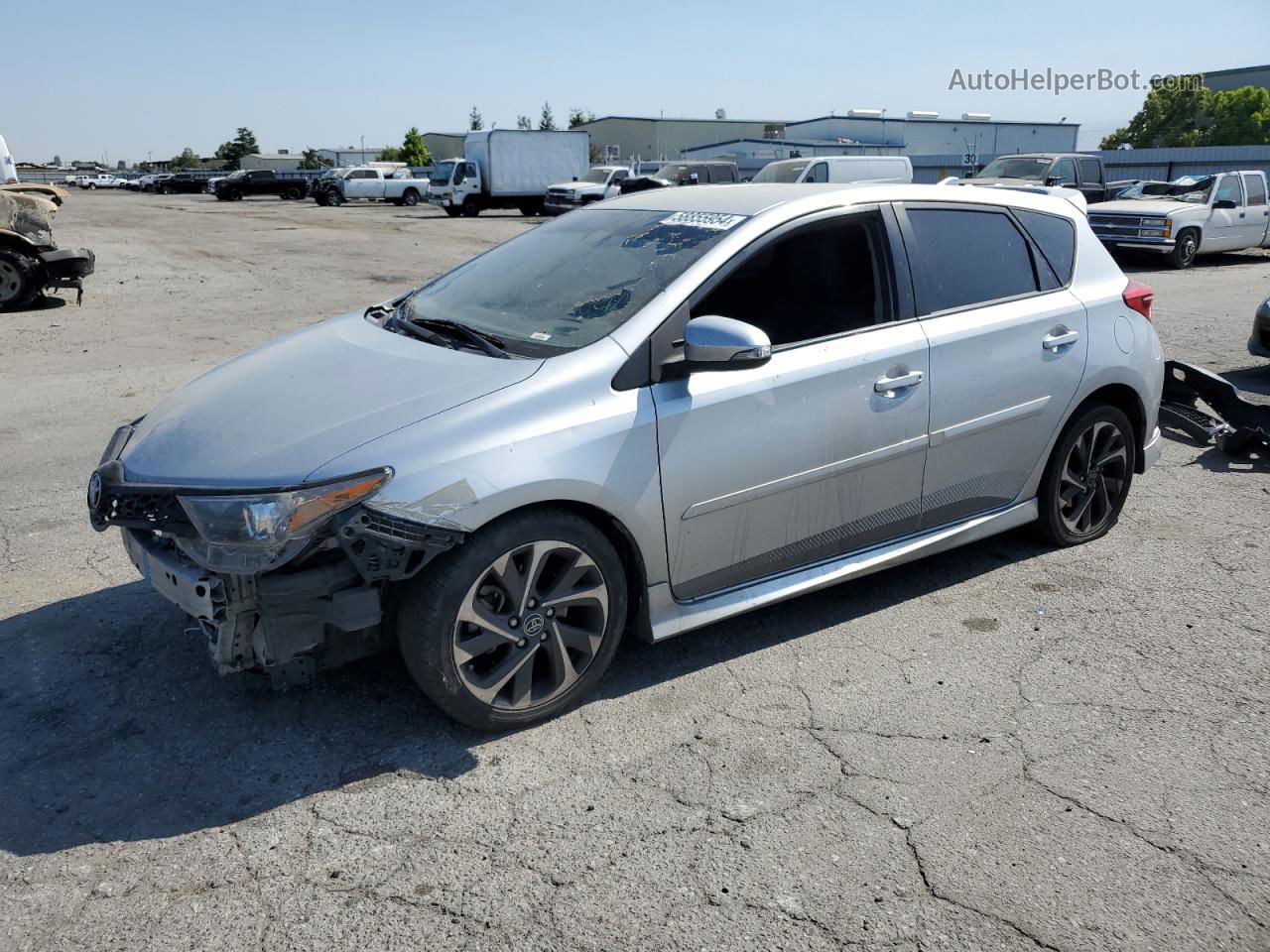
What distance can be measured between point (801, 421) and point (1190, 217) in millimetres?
18516

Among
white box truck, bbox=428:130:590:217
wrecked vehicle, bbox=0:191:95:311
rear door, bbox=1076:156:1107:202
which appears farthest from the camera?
white box truck, bbox=428:130:590:217

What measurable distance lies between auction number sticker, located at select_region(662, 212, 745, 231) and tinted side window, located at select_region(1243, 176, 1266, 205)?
2018 cm

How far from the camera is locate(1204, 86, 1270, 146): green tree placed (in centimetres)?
6969

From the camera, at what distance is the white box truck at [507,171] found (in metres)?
37.8

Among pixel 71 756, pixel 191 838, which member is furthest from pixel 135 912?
pixel 71 756

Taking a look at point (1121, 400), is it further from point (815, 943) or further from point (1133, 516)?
point (815, 943)

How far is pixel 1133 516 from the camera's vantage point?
5.66 m

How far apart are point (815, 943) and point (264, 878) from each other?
1.45m

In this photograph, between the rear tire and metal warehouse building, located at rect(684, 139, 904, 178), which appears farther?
metal warehouse building, located at rect(684, 139, 904, 178)

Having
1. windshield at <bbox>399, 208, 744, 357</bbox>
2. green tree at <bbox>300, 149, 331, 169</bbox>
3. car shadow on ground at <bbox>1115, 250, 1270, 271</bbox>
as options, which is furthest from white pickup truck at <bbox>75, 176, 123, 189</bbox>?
windshield at <bbox>399, 208, 744, 357</bbox>

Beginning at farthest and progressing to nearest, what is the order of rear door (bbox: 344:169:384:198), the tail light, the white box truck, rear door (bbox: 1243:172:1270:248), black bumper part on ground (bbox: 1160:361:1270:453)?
rear door (bbox: 344:169:384:198)
the white box truck
rear door (bbox: 1243:172:1270:248)
black bumper part on ground (bbox: 1160:361:1270:453)
the tail light

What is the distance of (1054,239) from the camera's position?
4895 millimetres

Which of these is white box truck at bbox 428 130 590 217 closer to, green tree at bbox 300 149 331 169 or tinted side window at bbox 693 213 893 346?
tinted side window at bbox 693 213 893 346

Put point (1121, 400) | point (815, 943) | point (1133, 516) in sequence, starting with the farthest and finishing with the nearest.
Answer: point (1133, 516), point (1121, 400), point (815, 943)
